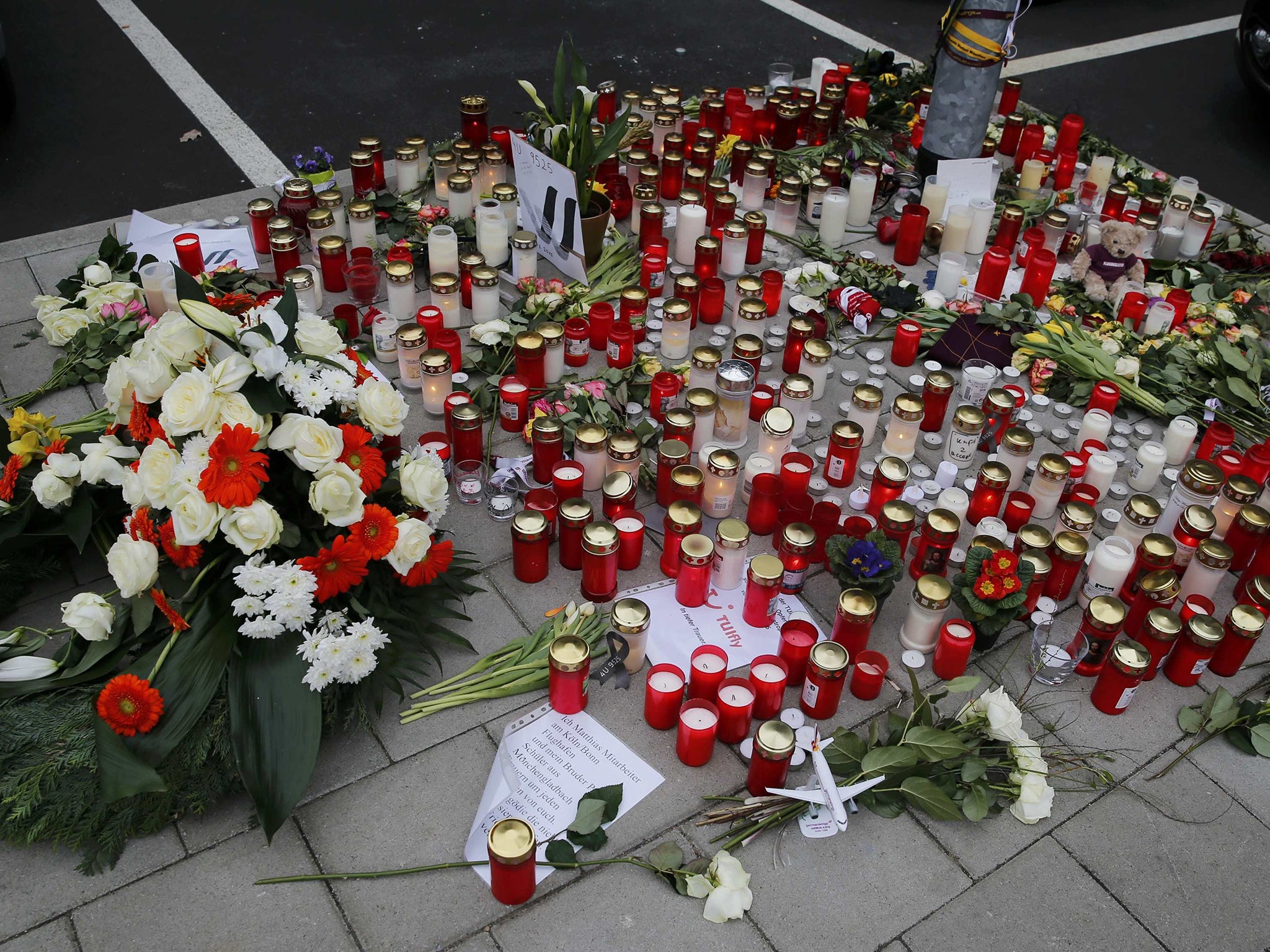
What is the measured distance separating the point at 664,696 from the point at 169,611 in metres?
1.15

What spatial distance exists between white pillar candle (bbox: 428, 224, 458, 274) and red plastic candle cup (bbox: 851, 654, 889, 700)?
7.28ft

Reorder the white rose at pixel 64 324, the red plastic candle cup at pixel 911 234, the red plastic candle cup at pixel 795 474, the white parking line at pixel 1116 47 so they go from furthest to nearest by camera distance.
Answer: the white parking line at pixel 1116 47
the red plastic candle cup at pixel 911 234
the white rose at pixel 64 324
the red plastic candle cup at pixel 795 474

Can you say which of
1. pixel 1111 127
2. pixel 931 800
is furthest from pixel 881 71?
pixel 931 800

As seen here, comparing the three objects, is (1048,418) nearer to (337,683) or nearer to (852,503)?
(852,503)

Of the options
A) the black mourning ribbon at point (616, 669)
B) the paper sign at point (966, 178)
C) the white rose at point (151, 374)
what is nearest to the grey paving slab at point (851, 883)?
the black mourning ribbon at point (616, 669)

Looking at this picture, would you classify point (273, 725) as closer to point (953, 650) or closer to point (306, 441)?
point (306, 441)

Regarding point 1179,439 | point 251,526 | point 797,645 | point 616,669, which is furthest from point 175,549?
point 1179,439

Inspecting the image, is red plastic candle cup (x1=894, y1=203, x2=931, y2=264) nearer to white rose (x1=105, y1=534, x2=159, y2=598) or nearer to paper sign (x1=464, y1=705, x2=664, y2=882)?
paper sign (x1=464, y1=705, x2=664, y2=882)

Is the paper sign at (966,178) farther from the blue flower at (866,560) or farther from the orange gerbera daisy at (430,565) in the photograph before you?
the orange gerbera daisy at (430,565)

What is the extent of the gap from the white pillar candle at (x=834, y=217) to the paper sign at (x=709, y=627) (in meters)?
2.23

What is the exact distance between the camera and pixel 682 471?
2.85 m

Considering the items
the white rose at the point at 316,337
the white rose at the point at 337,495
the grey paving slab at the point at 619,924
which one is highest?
the white rose at the point at 316,337

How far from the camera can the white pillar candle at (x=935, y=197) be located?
446cm

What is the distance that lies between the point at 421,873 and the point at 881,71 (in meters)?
5.18
